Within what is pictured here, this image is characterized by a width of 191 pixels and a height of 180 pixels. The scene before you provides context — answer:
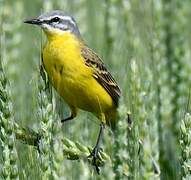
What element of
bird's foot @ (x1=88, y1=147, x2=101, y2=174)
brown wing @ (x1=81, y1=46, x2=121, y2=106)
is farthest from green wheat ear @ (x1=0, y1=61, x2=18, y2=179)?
brown wing @ (x1=81, y1=46, x2=121, y2=106)

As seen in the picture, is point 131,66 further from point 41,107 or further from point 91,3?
point 91,3

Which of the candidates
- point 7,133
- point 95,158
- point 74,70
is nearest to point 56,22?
point 74,70

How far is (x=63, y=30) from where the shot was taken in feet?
14.7

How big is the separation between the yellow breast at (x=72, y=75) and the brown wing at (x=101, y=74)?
32mm

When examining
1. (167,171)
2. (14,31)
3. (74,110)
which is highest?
(14,31)

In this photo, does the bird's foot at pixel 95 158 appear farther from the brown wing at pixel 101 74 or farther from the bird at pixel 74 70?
the brown wing at pixel 101 74

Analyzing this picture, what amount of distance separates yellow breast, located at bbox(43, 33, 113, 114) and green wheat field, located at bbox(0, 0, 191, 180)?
3.4 inches

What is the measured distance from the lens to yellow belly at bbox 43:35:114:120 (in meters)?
4.14

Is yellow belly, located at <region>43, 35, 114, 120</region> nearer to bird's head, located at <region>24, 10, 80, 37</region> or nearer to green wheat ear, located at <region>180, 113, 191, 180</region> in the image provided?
bird's head, located at <region>24, 10, 80, 37</region>

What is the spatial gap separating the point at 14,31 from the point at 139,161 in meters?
2.78

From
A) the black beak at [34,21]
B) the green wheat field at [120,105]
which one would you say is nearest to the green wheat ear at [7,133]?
the green wheat field at [120,105]

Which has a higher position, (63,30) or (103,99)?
(63,30)

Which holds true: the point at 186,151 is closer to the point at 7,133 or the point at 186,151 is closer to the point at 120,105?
the point at 120,105

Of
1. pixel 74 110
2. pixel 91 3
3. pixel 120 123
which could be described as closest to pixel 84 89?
pixel 74 110
